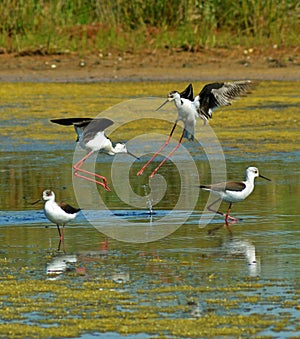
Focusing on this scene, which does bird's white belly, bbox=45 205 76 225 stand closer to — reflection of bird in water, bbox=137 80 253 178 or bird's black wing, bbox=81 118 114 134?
bird's black wing, bbox=81 118 114 134

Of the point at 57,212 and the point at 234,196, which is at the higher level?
the point at 57,212

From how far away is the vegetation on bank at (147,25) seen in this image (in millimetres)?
22297

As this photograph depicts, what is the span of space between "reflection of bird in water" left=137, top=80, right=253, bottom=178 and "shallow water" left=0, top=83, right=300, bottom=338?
0.57 m

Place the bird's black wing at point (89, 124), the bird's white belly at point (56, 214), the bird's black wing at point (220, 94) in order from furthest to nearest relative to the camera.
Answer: the bird's black wing at point (220, 94) → the bird's black wing at point (89, 124) → the bird's white belly at point (56, 214)

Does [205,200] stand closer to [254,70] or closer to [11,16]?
[254,70]

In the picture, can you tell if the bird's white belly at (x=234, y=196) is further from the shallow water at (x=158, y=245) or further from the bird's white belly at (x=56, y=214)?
the bird's white belly at (x=56, y=214)

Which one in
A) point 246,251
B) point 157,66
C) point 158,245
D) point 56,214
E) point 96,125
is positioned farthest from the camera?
point 157,66

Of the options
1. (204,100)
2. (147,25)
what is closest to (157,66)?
(147,25)

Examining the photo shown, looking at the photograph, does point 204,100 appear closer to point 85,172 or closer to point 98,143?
point 98,143

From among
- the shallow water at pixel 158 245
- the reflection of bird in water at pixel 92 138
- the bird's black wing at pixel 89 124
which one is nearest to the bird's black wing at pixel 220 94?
the shallow water at pixel 158 245

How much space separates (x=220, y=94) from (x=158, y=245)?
3.61 metres

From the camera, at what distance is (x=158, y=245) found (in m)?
8.41

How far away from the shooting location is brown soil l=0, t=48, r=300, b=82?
20.7 m

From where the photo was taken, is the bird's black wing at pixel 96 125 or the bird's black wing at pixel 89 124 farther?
the bird's black wing at pixel 96 125
